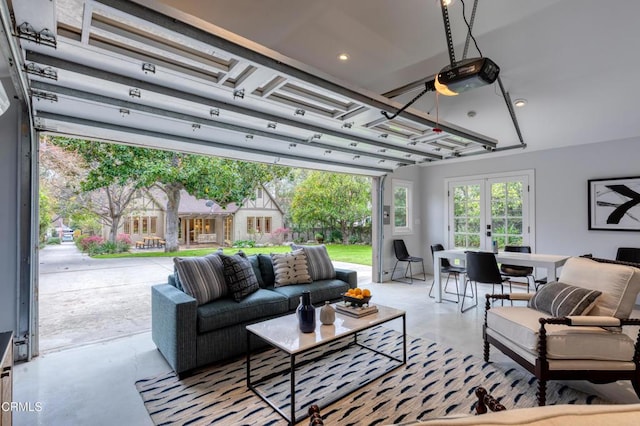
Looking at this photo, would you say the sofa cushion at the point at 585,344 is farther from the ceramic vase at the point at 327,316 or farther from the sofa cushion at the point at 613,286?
the ceramic vase at the point at 327,316

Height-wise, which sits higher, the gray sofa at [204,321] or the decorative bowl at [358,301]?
the decorative bowl at [358,301]

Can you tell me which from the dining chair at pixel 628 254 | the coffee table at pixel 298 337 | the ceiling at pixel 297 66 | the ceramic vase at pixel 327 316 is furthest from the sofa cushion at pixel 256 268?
the dining chair at pixel 628 254

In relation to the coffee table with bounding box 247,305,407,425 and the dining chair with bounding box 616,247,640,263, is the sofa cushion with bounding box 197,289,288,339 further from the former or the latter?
the dining chair with bounding box 616,247,640,263

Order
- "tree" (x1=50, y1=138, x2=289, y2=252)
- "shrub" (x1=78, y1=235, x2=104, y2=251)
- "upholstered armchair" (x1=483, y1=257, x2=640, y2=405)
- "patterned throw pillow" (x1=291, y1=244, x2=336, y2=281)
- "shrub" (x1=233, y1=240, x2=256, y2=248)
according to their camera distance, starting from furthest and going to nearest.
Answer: "shrub" (x1=233, y1=240, x2=256, y2=248) < "shrub" (x1=78, y1=235, x2=104, y2=251) < "tree" (x1=50, y1=138, x2=289, y2=252) < "patterned throw pillow" (x1=291, y1=244, x2=336, y2=281) < "upholstered armchair" (x1=483, y1=257, x2=640, y2=405)

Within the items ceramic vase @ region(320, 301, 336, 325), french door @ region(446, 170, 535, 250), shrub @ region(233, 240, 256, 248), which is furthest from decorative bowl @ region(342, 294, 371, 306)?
shrub @ region(233, 240, 256, 248)

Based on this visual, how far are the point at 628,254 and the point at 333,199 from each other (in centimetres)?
975

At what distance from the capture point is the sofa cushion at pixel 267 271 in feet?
12.2

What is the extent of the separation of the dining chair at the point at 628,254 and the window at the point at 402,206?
11.0ft

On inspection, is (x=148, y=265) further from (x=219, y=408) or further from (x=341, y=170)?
(x=219, y=408)

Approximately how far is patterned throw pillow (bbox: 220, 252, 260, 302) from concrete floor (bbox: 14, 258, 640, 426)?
0.85 m

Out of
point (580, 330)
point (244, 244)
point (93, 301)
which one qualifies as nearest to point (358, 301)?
point (580, 330)

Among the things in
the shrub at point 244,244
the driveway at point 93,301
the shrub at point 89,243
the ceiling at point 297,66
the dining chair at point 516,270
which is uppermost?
the ceiling at point 297,66

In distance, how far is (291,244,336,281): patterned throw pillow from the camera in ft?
Answer: 12.9

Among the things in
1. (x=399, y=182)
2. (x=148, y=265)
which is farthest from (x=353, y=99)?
(x=148, y=265)
